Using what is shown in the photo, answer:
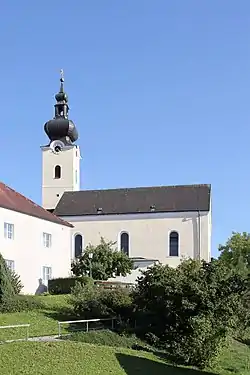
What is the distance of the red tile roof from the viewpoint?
1764 inches

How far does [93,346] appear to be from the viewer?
71.8 ft

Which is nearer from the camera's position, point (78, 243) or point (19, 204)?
point (19, 204)

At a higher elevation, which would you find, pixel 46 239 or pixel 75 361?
pixel 46 239

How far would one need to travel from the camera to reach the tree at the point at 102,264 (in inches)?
2312

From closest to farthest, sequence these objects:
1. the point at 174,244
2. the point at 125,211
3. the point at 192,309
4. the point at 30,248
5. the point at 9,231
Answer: the point at 192,309 < the point at 9,231 < the point at 30,248 < the point at 174,244 < the point at 125,211

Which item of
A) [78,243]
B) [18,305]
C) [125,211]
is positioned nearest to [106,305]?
[18,305]

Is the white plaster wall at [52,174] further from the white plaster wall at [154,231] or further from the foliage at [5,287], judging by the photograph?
the foliage at [5,287]

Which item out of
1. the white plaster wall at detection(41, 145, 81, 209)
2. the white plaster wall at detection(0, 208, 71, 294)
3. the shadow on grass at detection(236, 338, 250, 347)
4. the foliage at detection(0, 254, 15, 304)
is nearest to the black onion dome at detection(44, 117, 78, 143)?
the white plaster wall at detection(41, 145, 81, 209)

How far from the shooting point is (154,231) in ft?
229

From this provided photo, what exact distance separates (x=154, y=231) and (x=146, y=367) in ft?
161

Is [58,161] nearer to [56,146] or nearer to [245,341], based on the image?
[56,146]

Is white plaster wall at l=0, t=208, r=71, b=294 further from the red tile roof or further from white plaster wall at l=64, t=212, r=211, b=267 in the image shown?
white plaster wall at l=64, t=212, r=211, b=267

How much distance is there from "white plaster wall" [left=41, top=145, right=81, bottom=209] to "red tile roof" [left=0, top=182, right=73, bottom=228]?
2699cm

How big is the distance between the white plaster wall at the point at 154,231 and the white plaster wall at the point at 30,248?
1948 cm
